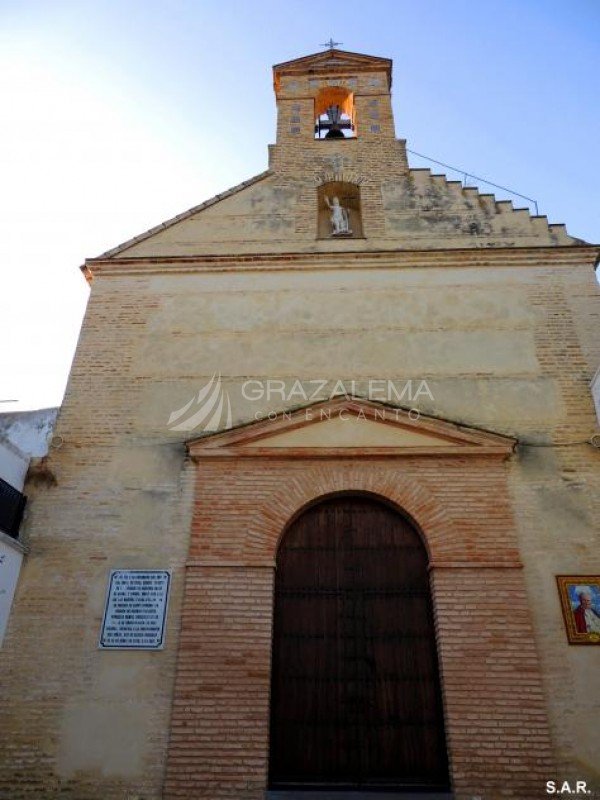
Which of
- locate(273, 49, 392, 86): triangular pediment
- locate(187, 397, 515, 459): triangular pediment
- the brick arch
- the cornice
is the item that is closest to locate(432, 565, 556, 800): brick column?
the brick arch

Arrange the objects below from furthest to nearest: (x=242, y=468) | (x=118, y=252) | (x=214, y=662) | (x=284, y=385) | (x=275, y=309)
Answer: (x=118, y=252) → (x=275, y=309) → (x=284, y=385) → (x=242, y=468) → (x=214, y=662)

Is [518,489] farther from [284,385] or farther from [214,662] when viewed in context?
[214,662]

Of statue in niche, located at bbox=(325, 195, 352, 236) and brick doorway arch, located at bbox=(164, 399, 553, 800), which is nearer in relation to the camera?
brick doorway arch, located at bbox=(164, 399, 553, 800)

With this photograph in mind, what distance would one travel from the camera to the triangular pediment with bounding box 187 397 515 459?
731 cm

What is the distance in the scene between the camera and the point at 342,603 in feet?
22.0

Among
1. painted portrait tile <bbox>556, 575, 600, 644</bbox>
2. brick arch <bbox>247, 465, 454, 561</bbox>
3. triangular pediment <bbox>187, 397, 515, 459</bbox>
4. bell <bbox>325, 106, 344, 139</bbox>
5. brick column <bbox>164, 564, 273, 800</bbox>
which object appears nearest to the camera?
brick column <bbox>164, 564, 273, 800</bbox>

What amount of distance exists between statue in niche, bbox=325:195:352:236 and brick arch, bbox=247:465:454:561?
3.96m

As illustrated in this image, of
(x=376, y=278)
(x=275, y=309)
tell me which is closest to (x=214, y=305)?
(x=275, y=309)

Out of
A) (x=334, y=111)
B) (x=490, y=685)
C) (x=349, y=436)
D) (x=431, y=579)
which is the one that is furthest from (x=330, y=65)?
(x=490, y=685)

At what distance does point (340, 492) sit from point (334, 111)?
7.43 m

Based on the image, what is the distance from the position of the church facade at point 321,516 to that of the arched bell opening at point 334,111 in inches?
79.3

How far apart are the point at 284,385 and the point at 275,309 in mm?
1238

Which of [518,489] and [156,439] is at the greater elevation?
[156,439]

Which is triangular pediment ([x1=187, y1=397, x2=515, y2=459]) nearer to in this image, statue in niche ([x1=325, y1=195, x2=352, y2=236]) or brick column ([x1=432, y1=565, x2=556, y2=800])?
brick column ([x1=432, y1=565, x2=556, y2=800])
